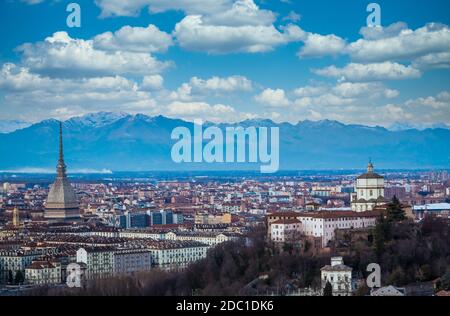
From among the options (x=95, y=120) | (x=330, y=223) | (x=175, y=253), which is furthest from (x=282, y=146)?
(x=330, y=223)

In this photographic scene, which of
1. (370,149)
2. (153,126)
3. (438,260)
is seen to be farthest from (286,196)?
(153,126)

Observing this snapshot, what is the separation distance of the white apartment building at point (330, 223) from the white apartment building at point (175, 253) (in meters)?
3.21

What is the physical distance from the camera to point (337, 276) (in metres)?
14.3

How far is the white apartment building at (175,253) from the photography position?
832 inches

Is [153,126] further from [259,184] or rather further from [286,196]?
[286,196]

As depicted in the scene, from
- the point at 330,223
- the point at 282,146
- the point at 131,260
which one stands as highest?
the point at 282,146

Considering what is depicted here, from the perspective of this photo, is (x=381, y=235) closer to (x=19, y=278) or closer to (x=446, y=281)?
(x=446, y=281)

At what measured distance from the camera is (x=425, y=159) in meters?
56.2

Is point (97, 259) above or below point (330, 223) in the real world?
below

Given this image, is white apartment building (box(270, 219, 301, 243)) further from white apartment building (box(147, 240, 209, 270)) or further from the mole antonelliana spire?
the mole antonelliana spire

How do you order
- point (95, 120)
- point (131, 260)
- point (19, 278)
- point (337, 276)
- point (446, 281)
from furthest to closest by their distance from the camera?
point (95, 120), point (131, 260), point (19, 278), point (337, 276), point (446, 281)

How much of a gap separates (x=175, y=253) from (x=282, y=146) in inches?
1462

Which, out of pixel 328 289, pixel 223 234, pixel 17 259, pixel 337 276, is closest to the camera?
pixel 328 289
